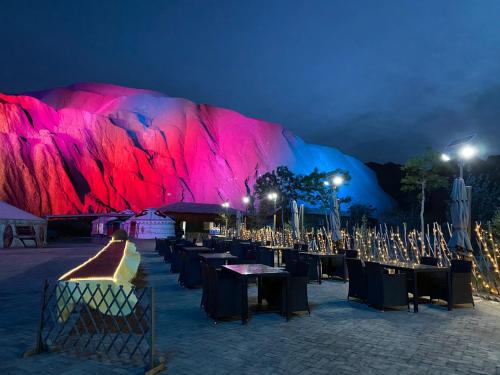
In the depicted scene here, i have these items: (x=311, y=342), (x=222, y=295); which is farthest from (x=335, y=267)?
(x=311, y=342)

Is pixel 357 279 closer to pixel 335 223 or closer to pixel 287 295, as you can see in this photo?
pixel 287 295

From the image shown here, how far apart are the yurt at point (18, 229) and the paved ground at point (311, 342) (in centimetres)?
1990

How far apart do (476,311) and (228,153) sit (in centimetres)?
6498

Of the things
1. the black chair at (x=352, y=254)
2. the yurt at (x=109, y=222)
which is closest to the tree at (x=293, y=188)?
the yurt at (x=109, y=222)

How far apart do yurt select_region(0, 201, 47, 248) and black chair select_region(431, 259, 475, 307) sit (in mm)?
25997

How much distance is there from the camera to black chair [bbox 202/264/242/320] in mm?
5574

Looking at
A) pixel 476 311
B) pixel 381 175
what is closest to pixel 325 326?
pixel 476 311

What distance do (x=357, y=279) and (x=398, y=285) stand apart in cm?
83

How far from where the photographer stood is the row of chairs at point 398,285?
6402 mm

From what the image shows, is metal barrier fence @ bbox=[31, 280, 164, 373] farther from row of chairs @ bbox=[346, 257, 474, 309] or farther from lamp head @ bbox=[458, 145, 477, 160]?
lamp head @ bbox=[458, 145, 477, 160]

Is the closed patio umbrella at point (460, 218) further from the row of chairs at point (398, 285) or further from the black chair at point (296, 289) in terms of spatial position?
the black chair at point (296, 289)

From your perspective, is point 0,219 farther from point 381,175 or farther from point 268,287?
point 381,175

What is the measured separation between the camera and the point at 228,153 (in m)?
70.2

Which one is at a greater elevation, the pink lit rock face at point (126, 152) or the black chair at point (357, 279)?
the pink lit rock face at point (126, 152)
